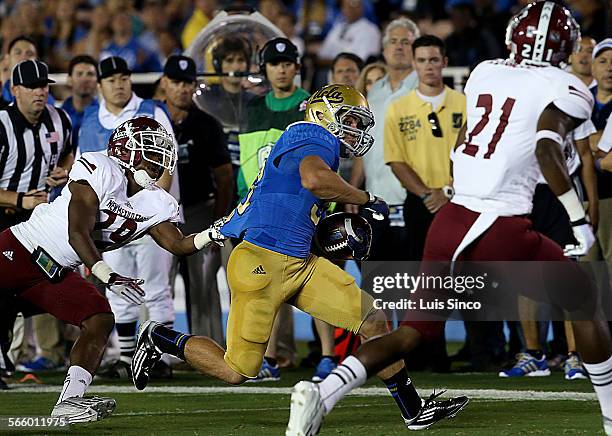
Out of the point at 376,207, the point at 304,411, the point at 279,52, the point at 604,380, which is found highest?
the point at 279,52

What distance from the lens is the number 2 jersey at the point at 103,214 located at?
6.33 m

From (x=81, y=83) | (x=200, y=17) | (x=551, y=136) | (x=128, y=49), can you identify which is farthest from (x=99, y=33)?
(x=551, y=136)

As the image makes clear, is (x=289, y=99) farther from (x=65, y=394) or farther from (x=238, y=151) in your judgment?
(x=65, y=394)

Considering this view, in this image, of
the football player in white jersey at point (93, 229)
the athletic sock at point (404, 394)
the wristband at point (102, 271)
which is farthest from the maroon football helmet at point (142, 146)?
the athletic sock at point (404, 394)

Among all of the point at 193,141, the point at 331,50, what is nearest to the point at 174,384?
the point at 193,141

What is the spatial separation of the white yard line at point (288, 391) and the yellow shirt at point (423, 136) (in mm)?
1587

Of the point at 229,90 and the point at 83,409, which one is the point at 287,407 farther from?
the point at 229,90

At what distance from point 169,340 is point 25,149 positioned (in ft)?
8.53

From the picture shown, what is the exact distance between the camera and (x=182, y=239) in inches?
251

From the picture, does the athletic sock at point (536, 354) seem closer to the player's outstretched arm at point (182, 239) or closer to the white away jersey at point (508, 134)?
the white away jersey at point (508, 134)

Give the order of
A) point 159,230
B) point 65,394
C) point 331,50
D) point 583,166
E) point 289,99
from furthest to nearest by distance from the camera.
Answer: point 331,50 < point 289,99 < point 583,166 < point 159,230 < point 65,394

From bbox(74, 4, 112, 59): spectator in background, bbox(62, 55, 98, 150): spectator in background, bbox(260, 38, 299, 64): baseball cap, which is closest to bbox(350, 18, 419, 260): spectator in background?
bbox(260, 38, 299, 64): baseball cap

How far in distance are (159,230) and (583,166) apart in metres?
2.78

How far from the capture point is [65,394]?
6.05m
